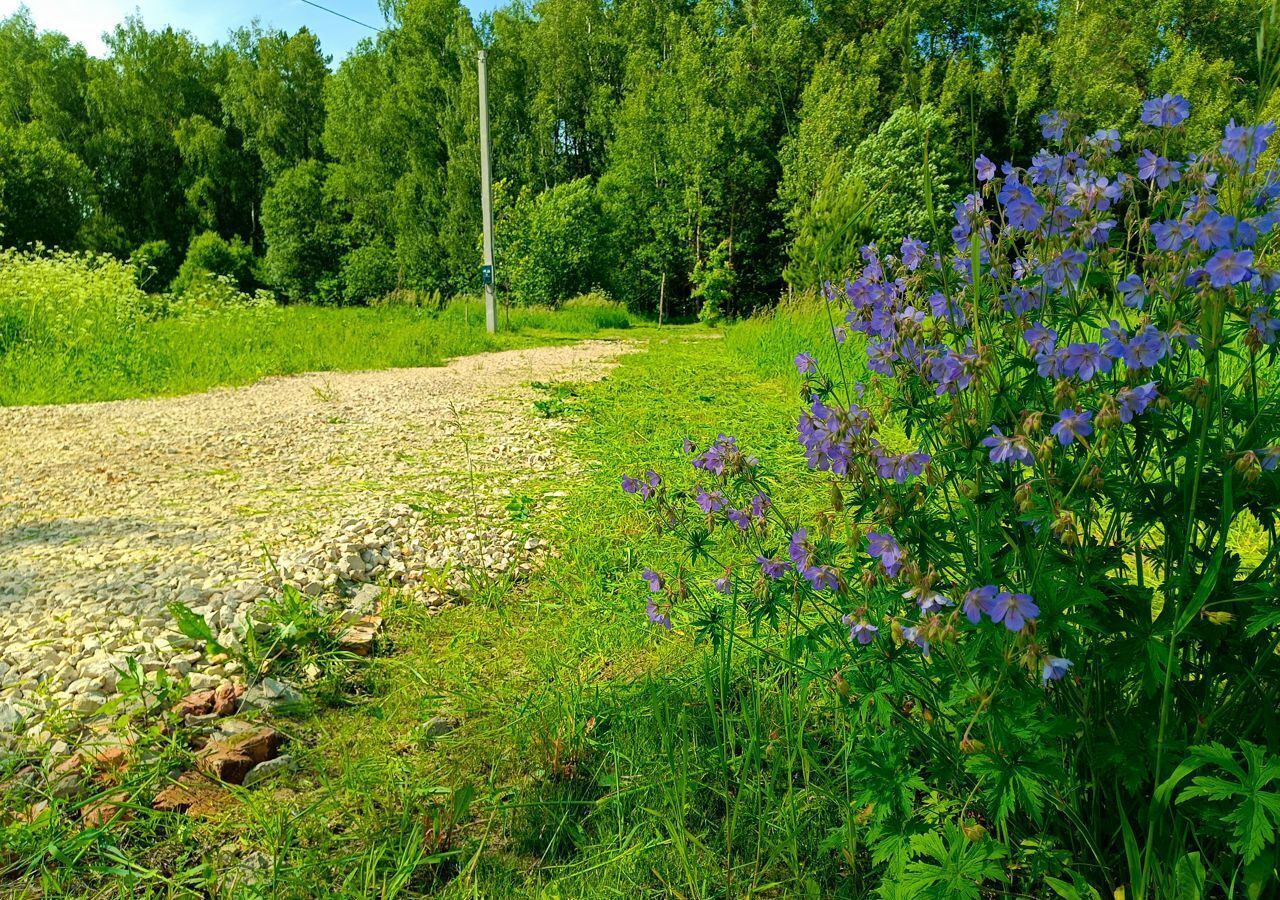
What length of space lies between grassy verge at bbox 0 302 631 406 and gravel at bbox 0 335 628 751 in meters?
0.85

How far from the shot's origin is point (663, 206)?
25.2 metres

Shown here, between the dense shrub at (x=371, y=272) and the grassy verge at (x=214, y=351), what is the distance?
49.7 feet

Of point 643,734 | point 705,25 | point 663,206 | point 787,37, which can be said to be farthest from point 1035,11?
point 643,734

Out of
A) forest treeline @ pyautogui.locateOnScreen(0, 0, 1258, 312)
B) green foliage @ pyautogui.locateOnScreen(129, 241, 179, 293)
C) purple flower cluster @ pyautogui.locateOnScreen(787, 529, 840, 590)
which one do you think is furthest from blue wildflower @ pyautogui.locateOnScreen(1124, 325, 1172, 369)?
green foliage @ pyautogui.locateOnScreen(129, 241, 179, 293)

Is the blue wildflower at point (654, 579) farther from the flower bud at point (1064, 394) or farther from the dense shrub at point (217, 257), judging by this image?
the dense shrub at point (217, 257)

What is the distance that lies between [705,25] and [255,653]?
27302 mm

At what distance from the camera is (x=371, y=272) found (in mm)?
28156

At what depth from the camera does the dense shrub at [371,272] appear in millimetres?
28000

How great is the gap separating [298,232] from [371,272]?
4774mm

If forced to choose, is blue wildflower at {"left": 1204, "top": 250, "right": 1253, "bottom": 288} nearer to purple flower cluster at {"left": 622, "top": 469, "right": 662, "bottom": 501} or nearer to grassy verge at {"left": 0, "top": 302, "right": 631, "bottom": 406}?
purple flower cluster at {"left": 622, "top": 469, "right": 662, "bottom": 501}

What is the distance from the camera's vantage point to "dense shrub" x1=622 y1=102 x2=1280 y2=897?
977 mm

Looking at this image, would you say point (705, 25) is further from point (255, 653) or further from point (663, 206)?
point (255, 653)

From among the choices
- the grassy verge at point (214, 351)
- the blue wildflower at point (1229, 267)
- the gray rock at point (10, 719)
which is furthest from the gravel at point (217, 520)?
the blue wildflower at point (1229, 267)

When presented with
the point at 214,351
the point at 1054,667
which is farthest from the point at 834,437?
the point at 214,351
